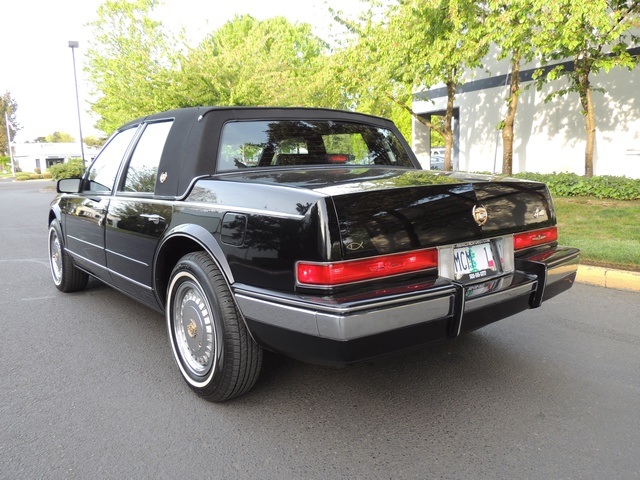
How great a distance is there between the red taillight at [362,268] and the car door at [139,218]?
47.9 inches

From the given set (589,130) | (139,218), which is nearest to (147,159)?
(139,218)

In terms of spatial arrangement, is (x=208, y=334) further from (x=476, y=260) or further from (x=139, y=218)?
(x=476, y=260)

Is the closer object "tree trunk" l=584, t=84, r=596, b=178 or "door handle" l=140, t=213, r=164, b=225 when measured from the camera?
"door handle" l=140, t=213, r=164, b=225

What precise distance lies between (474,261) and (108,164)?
123 inches

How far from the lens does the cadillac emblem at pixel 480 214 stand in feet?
8.60

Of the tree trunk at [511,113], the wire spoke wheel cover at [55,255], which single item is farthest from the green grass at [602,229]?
the wire spoke wheel cover at [55,255]

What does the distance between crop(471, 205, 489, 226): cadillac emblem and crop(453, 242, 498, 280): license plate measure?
125 mm

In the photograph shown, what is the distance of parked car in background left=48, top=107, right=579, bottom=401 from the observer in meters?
2.22

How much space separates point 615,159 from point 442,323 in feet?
42.2

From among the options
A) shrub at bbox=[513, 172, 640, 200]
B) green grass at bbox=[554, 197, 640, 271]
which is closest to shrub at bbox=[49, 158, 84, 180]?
shrub at bbox=[513, 172, 640, 200]

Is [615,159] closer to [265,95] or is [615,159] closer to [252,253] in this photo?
[265,95]

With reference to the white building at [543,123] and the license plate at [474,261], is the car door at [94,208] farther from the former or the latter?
the white building at [543,123]

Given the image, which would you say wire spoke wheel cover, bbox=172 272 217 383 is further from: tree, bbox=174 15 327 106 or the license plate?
tree, bbox=174 15 327 106

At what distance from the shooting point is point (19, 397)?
2.90m
